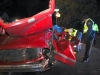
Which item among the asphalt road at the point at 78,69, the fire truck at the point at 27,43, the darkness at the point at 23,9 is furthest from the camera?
the asphalt road at the point at 78,69

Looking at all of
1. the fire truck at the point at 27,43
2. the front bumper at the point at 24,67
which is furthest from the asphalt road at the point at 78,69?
the front bumper at the point at 24,67

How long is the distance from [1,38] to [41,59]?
1.25 meters

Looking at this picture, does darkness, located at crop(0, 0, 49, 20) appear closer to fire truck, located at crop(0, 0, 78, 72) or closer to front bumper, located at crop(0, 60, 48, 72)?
fire truck, located at crop(0, 0, 78, 72)

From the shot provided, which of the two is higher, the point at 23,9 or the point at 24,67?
the point at 23,9

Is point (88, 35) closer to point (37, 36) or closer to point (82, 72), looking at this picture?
point (82, 72)

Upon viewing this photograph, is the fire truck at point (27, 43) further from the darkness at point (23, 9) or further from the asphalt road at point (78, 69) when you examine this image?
the asphalt road at point (78, 69)

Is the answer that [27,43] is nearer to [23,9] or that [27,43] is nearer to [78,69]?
[23,9]

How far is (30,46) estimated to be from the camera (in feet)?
19.7

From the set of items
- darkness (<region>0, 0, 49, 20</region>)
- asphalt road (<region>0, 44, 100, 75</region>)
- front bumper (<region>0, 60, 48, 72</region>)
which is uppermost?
darkness (<region>0, 0, 49, 20</region>)

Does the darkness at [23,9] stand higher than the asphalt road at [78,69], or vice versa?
the darkness at [23,9]

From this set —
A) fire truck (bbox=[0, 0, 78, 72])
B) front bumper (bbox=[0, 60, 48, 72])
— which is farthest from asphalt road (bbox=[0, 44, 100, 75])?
front bumper (bbox=[0, 60, 48, 72])

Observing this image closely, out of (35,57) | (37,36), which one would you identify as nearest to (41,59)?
(35,57)

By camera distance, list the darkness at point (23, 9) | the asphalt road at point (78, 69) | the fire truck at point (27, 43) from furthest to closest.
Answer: the asphalt road at point (78, 69) < the darkness at point (23, 9) < the fire truck at point (27, 43)

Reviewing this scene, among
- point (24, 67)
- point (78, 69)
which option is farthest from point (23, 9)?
point (78, 69)
